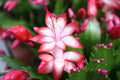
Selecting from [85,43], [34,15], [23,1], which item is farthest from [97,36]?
[23,1]

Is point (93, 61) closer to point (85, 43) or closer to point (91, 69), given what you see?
point (91, 69)

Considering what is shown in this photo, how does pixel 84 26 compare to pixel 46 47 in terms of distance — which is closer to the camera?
pixel 46 47

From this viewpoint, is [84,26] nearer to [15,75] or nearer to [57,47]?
[57,47]

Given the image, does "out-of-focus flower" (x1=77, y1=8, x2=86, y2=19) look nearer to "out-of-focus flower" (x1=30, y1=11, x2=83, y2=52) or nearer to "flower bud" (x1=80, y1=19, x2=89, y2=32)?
"flower bud" (x1=80, y1=19, x2=89, y2=32)

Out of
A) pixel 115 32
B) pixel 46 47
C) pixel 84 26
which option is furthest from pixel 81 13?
pixel 46 47

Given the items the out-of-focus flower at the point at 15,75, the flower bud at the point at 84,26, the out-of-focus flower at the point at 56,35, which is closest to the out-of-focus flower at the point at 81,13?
the flower bud at the point at 84,26

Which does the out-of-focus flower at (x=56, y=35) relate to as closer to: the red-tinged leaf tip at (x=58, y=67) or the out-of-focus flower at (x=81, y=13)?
the red-tinged leaf tip at (x=58, y=67)

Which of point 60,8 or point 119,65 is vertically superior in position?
point 60,8

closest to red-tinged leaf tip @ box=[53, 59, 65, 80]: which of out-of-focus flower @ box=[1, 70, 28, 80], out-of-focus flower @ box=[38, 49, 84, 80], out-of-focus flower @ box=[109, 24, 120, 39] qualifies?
out-of-focus flower @ box=[38, 49, 84, 80]
